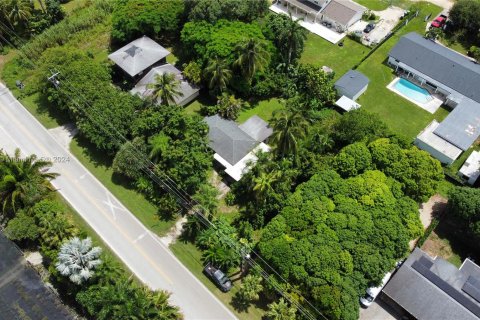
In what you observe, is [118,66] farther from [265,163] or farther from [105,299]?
[105,299]

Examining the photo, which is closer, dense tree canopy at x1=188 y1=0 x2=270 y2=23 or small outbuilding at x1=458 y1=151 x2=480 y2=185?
small outbuilding at x1=458 y1=151 x2=480 y2=185

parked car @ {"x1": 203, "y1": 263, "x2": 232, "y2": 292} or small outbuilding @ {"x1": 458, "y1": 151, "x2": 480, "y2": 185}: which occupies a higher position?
small outbuilding @ {"x1": 458, "y1": 151, "x2": 480, "y2": 185}

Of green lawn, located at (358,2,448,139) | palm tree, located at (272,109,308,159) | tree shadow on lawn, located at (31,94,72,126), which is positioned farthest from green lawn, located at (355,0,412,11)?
tree shadow on lawn, located at (31,94,72,126)

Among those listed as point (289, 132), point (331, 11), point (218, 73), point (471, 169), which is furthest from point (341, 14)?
point (289, 132)

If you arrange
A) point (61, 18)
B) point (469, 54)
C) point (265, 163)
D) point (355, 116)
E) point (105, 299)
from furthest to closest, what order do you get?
point (61, 18), point (469, 54), point (355, 116), point (265, 163), point (105, 299)

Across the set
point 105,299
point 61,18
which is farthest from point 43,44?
point 105,299

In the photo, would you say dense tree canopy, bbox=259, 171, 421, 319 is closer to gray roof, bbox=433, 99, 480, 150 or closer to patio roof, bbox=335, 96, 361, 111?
gray roof, bbox=433, 99, 480, 150
